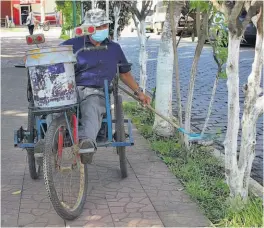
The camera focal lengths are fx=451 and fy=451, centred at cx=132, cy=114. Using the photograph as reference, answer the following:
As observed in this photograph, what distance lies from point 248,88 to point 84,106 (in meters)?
1.48

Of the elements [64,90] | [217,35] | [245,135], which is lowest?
[245,135]

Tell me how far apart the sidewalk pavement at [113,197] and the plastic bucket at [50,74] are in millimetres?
914

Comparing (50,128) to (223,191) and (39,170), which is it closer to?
(39,170)

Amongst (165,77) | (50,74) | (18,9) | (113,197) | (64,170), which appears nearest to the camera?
(50,74)

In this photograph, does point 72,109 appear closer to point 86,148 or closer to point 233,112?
point 86,148

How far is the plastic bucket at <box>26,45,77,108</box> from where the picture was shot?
350cm

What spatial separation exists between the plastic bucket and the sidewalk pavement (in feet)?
3.00

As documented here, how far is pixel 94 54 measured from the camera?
4230 millimetres

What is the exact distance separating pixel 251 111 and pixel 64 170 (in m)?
1.55

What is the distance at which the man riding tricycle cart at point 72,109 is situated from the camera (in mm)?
3518

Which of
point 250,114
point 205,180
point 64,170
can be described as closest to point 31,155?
point 64,170

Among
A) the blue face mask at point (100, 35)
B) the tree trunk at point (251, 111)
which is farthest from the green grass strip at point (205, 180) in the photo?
the blue face mask at point (100, 35)

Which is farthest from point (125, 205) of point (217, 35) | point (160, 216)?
point (217, 35)

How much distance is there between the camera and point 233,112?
3479mm
